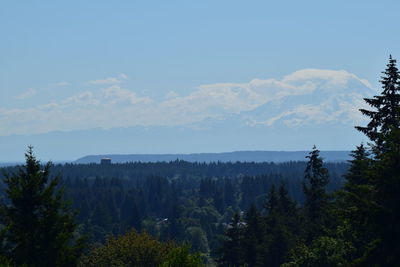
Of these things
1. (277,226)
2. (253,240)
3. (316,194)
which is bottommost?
(253,240)

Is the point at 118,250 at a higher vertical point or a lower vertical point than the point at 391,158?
lower

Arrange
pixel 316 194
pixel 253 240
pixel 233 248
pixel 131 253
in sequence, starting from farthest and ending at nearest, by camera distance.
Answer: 1. pixel 233 248
2. pixel 253 240
3. pixel 316 194
4. pixel 131 253

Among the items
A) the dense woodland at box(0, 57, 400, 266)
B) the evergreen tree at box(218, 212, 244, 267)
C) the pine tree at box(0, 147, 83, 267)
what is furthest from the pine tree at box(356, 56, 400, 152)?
the evergreen tree at box(218, 212, 244, 267)

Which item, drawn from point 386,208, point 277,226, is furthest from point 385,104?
point 277,226

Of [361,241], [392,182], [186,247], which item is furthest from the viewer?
[361,241]

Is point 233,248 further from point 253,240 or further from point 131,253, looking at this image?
point 131,253

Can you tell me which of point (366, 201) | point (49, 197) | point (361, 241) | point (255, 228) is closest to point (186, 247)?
point (49, 197)

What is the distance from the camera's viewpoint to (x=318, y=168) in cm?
6456

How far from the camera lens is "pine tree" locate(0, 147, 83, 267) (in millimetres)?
32469

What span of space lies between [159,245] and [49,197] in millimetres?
28590

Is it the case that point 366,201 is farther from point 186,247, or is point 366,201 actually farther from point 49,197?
point 49,197

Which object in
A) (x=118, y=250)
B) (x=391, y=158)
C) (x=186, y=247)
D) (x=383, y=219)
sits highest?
(x=391, y=158)

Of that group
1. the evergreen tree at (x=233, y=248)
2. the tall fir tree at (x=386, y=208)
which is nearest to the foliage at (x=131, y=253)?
the evergreen tree at (x=233, y=248)

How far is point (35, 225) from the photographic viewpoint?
108 ft
